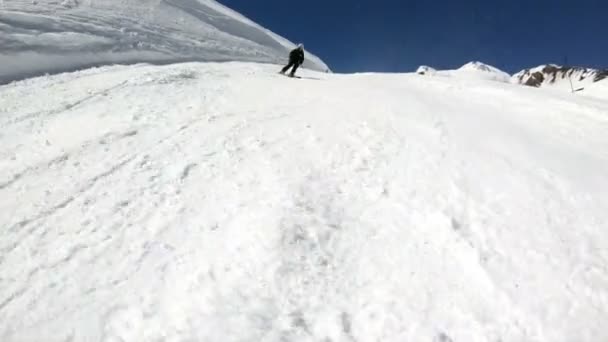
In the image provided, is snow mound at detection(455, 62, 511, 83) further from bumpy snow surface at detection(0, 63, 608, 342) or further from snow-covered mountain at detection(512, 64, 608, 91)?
snow-covered mountain at detection(512, 64, 608, 91)

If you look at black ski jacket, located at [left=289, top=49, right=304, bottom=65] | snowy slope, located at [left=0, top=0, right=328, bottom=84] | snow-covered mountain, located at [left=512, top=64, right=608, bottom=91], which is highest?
snow-covered mountain, located at [left=512, top=64, right=608, bottom=91]

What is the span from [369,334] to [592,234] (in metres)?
3.91

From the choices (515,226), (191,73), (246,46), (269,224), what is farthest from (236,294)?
(246,46)

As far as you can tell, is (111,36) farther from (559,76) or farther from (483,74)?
(559,76)

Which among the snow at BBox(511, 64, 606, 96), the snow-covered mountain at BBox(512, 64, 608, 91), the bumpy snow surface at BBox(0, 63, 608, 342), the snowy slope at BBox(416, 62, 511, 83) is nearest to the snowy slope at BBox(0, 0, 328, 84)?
the bumpy snow surface at BBox(0, 63, 608, 342)

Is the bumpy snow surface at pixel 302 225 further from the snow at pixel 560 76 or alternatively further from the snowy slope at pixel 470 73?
the snow at pixel 560 76

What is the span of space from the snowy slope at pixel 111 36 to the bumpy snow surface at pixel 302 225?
5.70 meters

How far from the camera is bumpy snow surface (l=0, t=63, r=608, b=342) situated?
465 centimetres

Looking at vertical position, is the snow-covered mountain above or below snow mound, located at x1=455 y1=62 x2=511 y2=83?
above

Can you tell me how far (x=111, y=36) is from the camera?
19297 mm

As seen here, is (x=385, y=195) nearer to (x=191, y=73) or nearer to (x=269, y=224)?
(x=269, y=224)

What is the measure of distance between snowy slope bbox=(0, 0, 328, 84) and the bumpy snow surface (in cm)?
570

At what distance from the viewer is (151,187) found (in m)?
7.11

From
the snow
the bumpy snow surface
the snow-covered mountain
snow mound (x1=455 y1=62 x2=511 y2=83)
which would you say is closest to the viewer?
the bumpy snow surface
